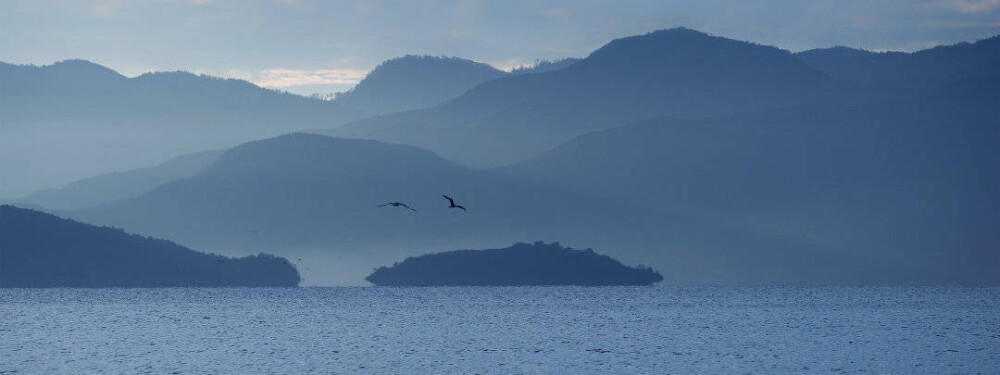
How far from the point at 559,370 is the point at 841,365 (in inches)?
657

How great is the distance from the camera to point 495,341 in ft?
299

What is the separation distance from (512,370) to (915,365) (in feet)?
75.7

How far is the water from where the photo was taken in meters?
70.0

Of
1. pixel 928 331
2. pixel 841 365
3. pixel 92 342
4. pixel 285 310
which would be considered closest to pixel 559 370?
pixel 841 365

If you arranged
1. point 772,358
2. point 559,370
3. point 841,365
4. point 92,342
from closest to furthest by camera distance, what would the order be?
1. point 559,370
2. point 841,365
3. point 772,358
4. point 92,342

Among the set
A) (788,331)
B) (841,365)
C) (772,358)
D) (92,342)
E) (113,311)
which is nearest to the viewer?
(841,365)

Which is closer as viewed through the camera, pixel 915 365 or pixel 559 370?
pixel 559 370

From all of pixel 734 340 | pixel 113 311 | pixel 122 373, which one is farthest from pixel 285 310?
pixel 122 373

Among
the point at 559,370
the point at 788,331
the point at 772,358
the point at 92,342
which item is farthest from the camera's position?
the point at 788,331

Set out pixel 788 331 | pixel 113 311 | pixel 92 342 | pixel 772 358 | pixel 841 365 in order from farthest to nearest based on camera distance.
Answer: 1. pixel 113 311
2. pixel 788 331
3. pixel 92 342
4. pixel 772 358
5. pixel 841 365

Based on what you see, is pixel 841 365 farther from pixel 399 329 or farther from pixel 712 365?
pixel 399 329

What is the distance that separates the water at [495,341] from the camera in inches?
2756

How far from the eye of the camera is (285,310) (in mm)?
148250

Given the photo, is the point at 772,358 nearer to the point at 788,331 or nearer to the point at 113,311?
the point at 788,331
